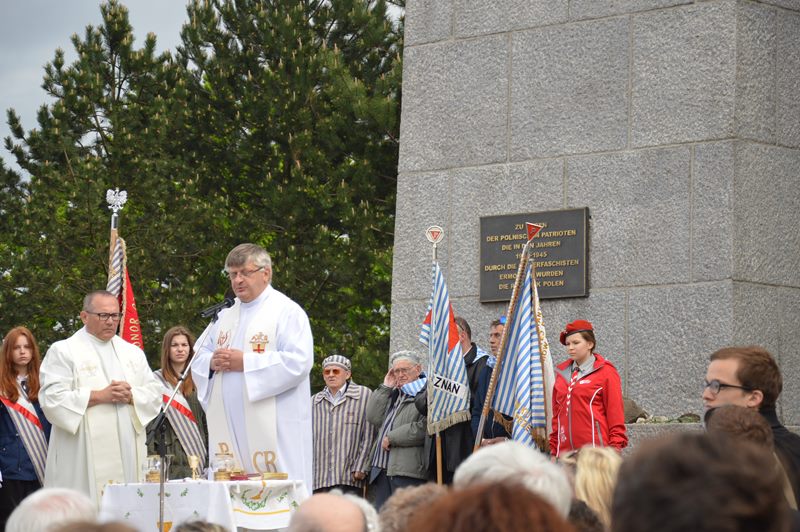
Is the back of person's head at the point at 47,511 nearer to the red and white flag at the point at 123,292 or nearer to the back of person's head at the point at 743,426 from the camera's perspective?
the back of person's head at the point at 743,426

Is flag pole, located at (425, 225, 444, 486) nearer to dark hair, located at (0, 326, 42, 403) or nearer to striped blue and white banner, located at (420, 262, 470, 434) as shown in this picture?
striped blue and white banner, located at (420, 262, 470, 434)

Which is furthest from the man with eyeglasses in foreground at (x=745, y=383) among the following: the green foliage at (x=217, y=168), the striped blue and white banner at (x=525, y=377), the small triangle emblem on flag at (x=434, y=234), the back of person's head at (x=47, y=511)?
the green foliage at (x=217, y=168)

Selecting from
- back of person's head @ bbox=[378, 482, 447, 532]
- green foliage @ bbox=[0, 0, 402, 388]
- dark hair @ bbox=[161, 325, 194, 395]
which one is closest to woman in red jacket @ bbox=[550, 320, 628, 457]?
dark hair @ bbox=[161, 325, 194, 395]

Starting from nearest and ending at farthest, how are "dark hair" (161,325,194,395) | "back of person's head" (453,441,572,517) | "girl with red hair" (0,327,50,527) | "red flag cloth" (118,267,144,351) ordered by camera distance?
"back of person's head" (453,441,572,517) → "girl with red hair" (0,327,50,527) → "dark hair" (161,325,194,395) → "red flag cloth" (118,267,144,351)

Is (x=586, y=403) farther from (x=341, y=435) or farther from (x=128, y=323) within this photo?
(x=128, y=323)

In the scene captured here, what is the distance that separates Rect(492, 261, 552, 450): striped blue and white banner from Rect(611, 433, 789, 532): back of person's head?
665cm

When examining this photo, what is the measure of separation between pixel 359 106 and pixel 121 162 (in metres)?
4.59

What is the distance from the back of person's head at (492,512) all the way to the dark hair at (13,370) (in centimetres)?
743

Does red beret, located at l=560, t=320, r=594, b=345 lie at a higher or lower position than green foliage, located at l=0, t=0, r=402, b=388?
lower

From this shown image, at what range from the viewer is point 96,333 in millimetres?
9219

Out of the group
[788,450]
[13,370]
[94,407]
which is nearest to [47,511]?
[788,450]

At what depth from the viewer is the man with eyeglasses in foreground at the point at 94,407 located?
889cm

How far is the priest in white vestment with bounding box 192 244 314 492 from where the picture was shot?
809cm

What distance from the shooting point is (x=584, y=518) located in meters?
3.47
